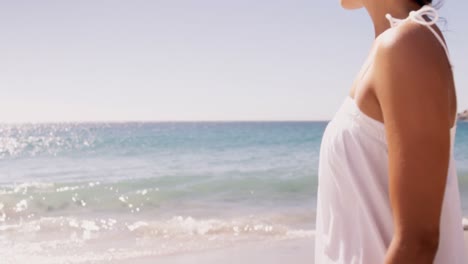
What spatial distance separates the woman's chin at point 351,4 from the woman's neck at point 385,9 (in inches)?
1.6

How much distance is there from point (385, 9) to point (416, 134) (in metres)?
0.46

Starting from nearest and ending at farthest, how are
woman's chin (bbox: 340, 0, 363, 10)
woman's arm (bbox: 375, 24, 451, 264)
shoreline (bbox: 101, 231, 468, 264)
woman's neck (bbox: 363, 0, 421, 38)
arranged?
woman's arm (bbox: 375, 24, 451, 264), woman's neck (bbox: 363, 0, 421, 38), woman's chin (bbox: 340, 0, 363, 10), shoreline (bbox: 101, 231, 468, 264)

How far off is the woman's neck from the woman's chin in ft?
0.14

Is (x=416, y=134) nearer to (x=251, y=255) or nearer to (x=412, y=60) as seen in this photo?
(x=412, y=60)

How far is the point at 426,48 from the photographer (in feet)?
3.84

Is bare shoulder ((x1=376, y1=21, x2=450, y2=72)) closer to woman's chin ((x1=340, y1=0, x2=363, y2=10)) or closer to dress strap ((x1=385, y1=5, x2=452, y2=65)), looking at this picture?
dress strap ((x1=385, y1=5, x2=452, y2=65))

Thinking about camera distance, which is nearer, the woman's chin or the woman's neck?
the woman's neck

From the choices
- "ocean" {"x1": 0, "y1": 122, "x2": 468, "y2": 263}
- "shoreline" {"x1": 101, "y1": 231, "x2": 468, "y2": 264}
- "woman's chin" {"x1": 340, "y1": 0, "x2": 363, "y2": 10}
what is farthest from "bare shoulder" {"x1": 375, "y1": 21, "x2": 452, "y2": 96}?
"ocean" {"x1": 0, "y1": 122, "x2": 468, "y2": 263}

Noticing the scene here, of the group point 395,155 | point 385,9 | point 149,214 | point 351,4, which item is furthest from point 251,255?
point 395,155

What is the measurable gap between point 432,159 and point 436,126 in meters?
0.07

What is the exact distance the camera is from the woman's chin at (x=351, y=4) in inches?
62.5

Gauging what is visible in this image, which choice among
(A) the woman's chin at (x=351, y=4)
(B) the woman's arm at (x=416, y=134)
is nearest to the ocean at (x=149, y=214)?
(A) the woman's chin at (x=351, y=4)

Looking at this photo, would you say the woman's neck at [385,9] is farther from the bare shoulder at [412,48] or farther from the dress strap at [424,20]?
the bare shoulder at [412,48]

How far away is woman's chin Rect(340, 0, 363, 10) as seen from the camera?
159cm
